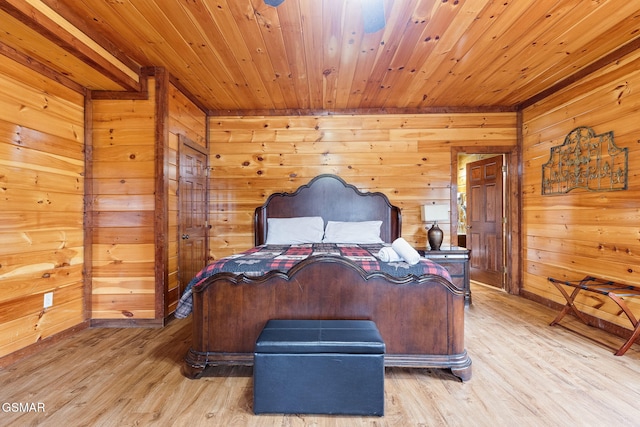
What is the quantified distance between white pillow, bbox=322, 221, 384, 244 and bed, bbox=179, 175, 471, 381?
5.26ft

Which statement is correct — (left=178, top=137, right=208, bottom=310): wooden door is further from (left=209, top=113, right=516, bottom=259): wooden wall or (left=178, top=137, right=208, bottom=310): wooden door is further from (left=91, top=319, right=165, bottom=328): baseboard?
(left=91, top=319, right=165, bottom=328): baseboard

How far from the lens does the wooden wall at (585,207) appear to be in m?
2.83

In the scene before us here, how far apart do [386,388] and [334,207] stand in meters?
2.57

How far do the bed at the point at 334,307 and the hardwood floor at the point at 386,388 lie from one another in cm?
18

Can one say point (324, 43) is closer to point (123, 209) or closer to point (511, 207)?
point (123, 209)

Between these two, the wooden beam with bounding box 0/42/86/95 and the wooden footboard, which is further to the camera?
the wooden beam with bounding box 0/42/86/95

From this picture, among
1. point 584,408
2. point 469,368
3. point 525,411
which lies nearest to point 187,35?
point 469,368

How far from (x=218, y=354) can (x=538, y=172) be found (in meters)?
4.16

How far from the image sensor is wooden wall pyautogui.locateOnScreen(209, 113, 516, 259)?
4.45 m

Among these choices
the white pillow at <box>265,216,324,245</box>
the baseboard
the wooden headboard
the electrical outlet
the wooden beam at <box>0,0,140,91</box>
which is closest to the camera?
the wooden beam at <box>0,0,140,91</box>

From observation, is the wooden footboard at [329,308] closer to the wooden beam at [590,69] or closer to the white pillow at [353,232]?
the white pillow at [353,232]

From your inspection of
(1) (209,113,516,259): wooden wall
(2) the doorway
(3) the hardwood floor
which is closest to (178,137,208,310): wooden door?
(1) (209,113,516,259): wooden wall

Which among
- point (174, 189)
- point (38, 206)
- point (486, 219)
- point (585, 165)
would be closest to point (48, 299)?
point (38, 206)

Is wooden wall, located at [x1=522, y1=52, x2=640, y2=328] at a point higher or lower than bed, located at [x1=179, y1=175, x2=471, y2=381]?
higher
